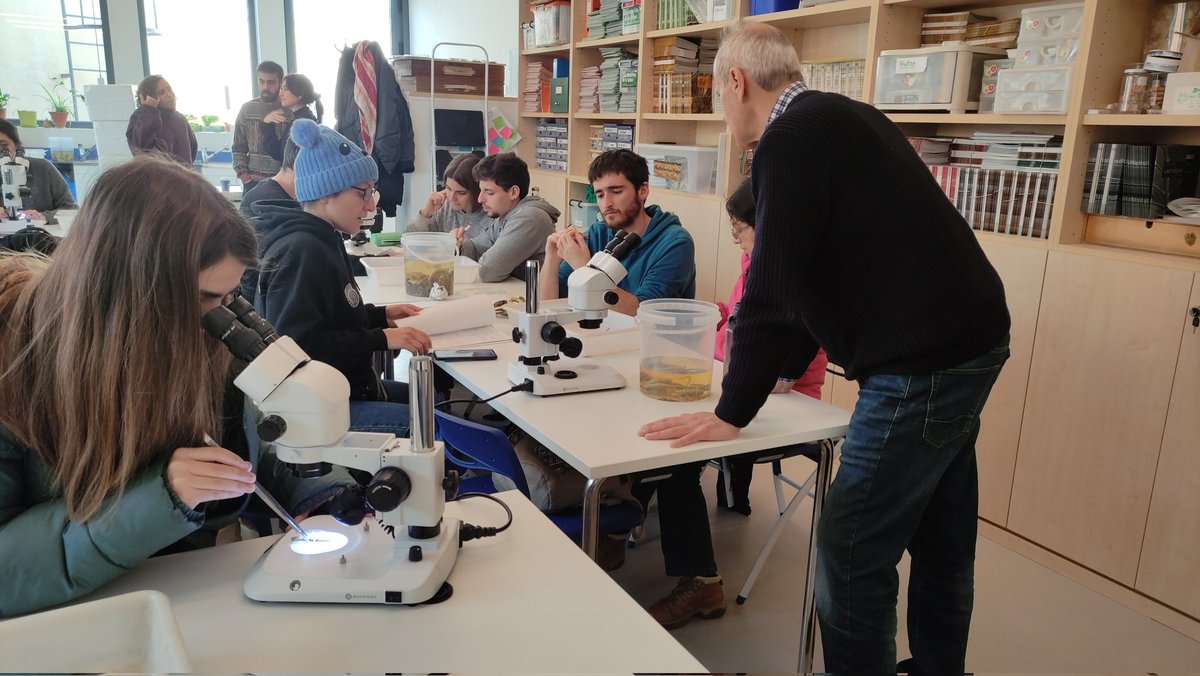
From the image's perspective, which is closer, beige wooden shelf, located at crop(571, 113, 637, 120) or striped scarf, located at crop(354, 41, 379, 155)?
beige wooden shelf, located at crop(571, 113, 637, 120)

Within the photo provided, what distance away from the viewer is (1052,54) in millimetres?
2537

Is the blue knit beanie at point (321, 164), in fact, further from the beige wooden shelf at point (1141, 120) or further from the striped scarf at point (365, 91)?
the striped scarf at point (365, 91)

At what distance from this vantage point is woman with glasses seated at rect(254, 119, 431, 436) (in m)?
2.04

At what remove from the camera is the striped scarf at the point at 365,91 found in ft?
17.7

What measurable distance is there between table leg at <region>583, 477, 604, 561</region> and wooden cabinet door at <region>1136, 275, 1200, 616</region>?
1664 mm

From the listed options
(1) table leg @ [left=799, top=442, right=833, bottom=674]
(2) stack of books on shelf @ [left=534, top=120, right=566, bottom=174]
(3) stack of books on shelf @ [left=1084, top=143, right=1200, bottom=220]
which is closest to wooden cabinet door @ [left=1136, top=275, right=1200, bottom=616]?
(3) stack of books on shelf @ [left=1084, top=143, right=1200, bottom=220]

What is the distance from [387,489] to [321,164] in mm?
1416

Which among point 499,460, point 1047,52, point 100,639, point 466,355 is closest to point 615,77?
point 1047,52

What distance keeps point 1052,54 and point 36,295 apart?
2684 mm

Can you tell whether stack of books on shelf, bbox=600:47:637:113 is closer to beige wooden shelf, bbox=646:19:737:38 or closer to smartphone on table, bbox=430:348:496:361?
beige wooden shelf, bbox=646:19:737:38

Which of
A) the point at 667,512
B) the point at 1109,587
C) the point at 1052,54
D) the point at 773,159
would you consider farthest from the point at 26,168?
the point at 1109,587

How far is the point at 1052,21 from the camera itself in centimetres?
253

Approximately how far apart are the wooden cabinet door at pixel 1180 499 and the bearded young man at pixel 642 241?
1.38m

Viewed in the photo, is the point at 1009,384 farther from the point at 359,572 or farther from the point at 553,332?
the point at 359,572
